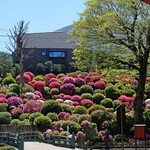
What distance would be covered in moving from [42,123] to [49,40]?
148ft

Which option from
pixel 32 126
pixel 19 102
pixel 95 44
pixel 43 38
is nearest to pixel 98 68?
pixel 95 44

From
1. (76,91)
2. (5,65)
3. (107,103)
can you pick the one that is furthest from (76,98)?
(5,65)

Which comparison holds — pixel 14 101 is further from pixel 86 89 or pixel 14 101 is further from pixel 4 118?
pixel 86 89

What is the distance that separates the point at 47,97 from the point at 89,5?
67.2 feet

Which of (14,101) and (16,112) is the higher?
(14,101)

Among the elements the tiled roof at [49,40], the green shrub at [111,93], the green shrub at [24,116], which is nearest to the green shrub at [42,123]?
the green shrub at [24,116]

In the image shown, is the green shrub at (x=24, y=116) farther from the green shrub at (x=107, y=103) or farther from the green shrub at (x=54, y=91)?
the green shrub at (x=54, y=91)

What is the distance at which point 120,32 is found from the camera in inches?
1093

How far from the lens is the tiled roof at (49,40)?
71.2 metres

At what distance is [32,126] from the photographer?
96.7ft

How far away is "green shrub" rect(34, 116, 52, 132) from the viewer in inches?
1205

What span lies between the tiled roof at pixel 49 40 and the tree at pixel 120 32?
133 ft

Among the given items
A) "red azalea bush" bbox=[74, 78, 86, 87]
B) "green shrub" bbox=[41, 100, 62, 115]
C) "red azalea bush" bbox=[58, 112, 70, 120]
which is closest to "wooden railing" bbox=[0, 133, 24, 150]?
"red azalea bush" bbox=[58, 112, 70, 120]

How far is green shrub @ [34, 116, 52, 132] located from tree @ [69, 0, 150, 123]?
7112 mm
